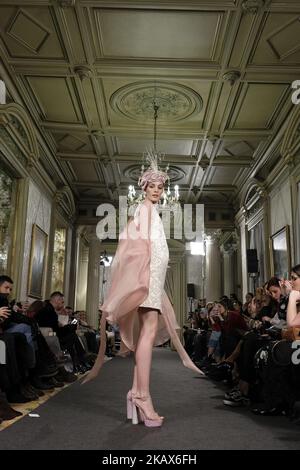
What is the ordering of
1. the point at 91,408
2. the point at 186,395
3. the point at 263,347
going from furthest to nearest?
1. the point at 186,395
2. the point at 263,347
3. the point at 91,408

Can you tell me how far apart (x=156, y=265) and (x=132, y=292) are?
0.90 ft

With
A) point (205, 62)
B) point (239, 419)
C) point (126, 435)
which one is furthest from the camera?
point (205, 62)

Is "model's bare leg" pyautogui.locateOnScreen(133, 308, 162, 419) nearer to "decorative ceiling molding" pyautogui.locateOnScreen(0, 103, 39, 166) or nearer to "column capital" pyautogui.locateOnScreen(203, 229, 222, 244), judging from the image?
"decorative ceiling molding" pyautogui.locateOnScreen(0, 103, 39, 166)

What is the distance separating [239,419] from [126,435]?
92cm

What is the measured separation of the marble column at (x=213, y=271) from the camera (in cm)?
1401

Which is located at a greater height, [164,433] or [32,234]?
[32,234]

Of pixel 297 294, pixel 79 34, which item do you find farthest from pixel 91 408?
pixel 79 34

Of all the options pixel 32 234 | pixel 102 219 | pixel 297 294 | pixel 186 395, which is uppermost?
pixel 102 219

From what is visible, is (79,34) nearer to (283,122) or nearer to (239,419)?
(283,122)

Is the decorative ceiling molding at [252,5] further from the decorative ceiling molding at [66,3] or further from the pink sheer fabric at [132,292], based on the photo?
the pink sheer fabric at [132,292]

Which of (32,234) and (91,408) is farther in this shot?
(32,234)

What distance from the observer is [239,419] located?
9.19ft

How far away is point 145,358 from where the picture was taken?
2.59 metres

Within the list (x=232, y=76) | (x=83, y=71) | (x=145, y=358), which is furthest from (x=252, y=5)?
(x=145, y=358)
